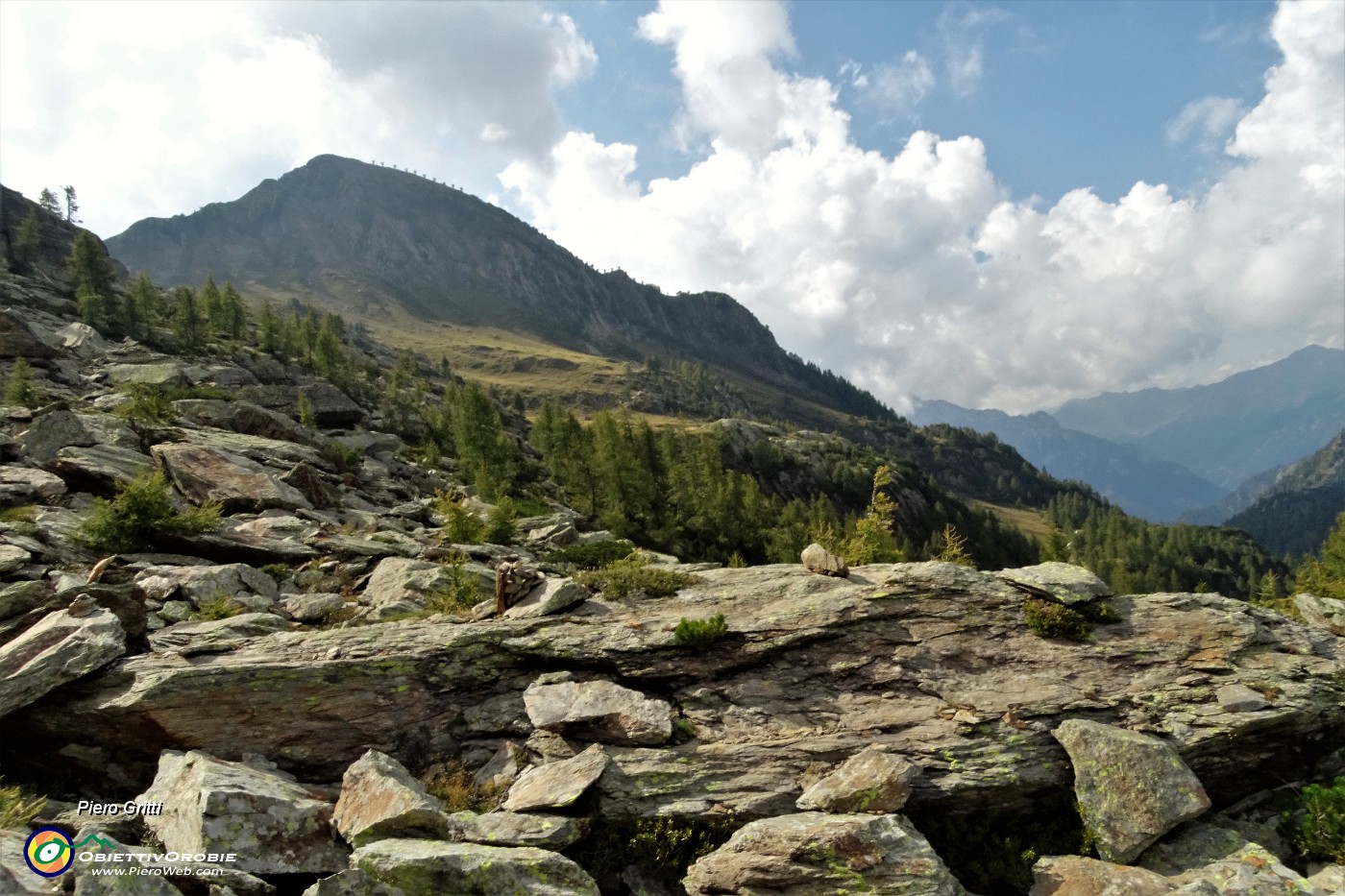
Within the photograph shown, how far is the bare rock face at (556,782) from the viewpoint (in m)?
12.6

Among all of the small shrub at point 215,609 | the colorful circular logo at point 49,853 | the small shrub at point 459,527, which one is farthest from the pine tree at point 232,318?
the colorful circular logo at point 49,853

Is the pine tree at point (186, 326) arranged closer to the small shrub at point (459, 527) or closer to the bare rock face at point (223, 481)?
the bare rock face at point (223, 481)

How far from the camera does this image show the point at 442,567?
23.0m

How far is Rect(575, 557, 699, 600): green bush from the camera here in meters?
19.6

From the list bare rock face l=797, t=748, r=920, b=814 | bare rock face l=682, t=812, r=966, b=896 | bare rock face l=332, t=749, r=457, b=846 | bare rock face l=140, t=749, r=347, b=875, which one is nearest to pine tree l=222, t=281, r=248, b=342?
bare rock face l=140, t=749, r=347, b=875

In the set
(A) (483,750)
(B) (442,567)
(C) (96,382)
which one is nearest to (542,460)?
(C) (96,382)

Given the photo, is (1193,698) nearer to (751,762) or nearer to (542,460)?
(751,762)

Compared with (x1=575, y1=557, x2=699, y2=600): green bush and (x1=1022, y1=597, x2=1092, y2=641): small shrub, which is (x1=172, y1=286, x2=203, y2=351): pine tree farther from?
(x1=1022, y1=597, x2=1092, y2=641): small shrub

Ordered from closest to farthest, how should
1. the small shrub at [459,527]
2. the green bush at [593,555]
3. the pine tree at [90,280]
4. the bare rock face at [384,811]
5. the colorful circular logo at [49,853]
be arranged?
the colorful circular logo at [49,853] → the bare rock face at [384,811] → the green bush at [593,555] → the small shrub at [459,527] → the pine tree at [90,280]

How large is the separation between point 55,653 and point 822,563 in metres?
19.6

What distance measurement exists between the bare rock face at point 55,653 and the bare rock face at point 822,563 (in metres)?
18.3

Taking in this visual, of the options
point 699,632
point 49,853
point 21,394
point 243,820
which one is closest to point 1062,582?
point 699,632

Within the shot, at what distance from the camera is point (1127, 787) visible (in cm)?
1355

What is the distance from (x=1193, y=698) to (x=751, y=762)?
11.3m
